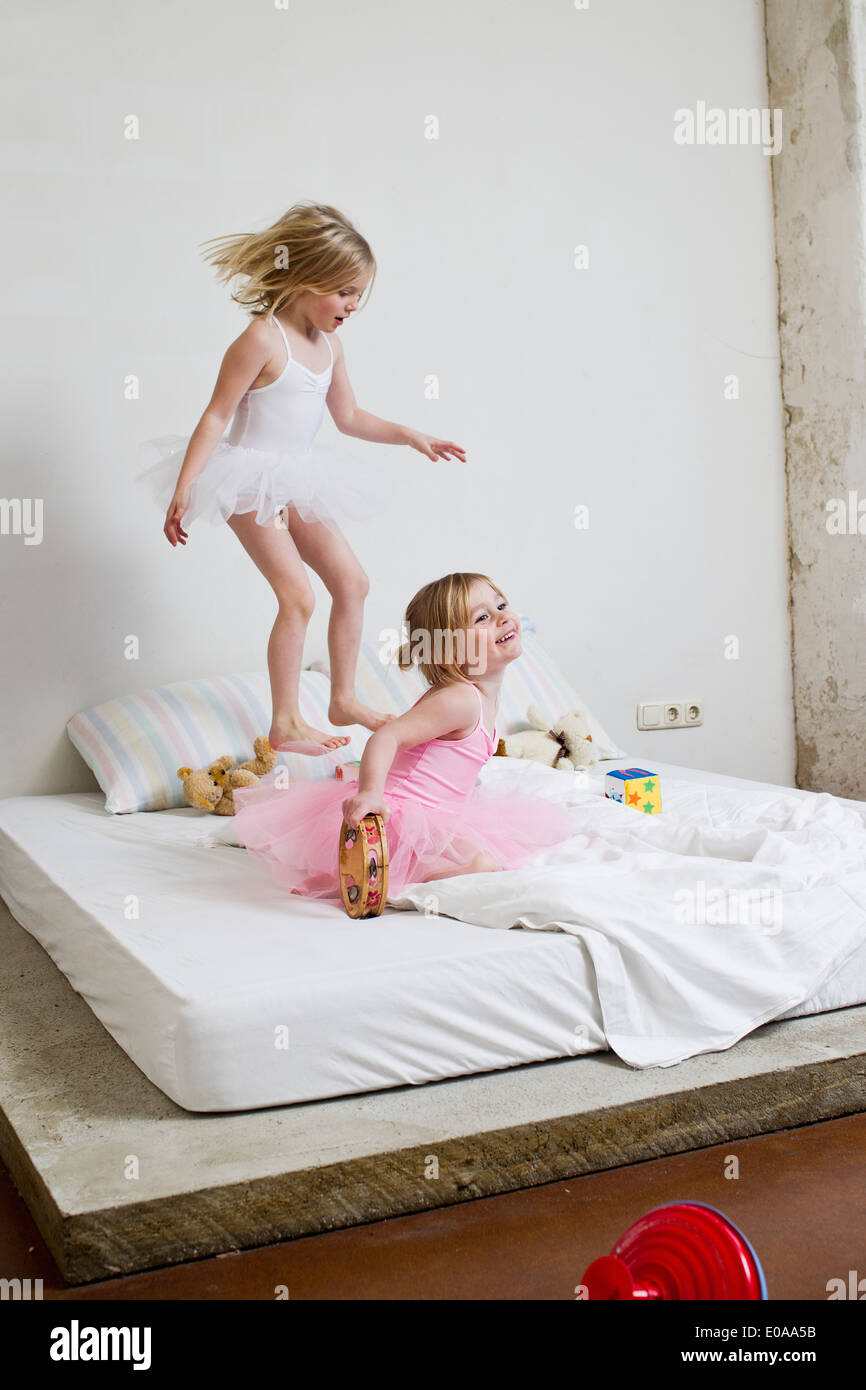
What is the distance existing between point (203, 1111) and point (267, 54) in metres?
2.77

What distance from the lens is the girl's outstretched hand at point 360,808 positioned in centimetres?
177

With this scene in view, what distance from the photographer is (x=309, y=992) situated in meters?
1.47

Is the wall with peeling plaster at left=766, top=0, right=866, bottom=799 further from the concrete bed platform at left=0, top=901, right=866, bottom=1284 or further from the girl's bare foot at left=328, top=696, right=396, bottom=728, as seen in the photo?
the concrete bed platform at left=0, top=901, right=866, bottom=1284

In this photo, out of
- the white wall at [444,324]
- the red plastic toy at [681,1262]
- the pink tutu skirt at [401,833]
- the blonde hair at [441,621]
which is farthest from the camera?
the white wall at [444,324]

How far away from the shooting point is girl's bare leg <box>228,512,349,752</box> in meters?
2.51

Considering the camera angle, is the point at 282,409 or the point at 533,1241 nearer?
the point at 533,1241

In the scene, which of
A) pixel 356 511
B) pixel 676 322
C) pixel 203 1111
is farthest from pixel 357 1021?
pixel 676 322

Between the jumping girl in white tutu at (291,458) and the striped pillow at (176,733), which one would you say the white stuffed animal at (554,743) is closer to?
the striped pillow at (176,733)

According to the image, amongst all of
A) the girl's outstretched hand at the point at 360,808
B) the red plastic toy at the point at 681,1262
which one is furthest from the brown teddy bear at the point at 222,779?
the red plastic toy at the point at 681,1262

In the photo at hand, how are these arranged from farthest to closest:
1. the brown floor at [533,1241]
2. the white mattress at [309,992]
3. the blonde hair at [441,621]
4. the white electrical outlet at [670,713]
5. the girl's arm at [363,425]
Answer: the white electrical outlet at [670,713]
the girl's arm at [363,425]
the blonde hair at [441,621]
the white mattress at [309,992]
the brown floor at [533,1241]

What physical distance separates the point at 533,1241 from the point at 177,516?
156 cm

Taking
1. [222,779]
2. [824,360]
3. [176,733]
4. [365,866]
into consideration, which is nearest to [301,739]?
[222,779]

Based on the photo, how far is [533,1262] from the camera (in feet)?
4.25

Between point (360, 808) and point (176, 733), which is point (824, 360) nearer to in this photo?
point (176, 733)
